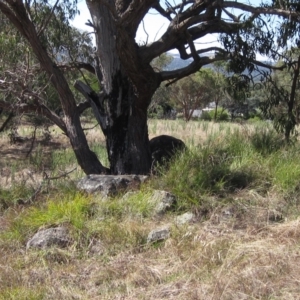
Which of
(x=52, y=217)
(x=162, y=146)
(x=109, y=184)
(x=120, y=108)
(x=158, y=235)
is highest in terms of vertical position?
(x=120, y=108)

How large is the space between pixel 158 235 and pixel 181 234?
0.76ft

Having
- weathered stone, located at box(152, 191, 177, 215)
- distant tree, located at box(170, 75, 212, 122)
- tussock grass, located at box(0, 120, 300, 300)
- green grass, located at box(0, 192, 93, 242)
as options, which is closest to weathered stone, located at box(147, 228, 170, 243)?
tussock grass, located at box(0, 120, 300, 300)

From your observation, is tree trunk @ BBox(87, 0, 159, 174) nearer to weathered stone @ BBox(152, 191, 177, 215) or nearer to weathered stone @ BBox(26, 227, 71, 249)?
weathered stone @ BBox(152, 191, 177, 215)

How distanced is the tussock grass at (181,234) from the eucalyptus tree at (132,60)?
1.37 meters

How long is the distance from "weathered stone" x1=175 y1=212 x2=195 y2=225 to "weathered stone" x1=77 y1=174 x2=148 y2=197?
3.47 ft

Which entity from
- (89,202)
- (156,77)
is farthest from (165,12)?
(89,202)

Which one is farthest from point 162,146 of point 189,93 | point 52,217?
point 189,93

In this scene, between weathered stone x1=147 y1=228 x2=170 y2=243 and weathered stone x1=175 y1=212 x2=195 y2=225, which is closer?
weathered stone x1=147 y1=228 x2=170 y2=243

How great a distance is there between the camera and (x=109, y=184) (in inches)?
263

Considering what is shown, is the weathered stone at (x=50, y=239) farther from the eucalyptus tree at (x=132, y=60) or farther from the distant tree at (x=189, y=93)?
the distant tree at (x=189, y=93)

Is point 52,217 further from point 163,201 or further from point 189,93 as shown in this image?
point 189,93

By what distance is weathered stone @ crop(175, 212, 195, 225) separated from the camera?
222 inches

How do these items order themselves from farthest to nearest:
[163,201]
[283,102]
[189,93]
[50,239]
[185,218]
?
[189,93] < [283,102] < [163,201] < [185,218] < [50,239]

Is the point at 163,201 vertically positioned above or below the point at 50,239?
above
